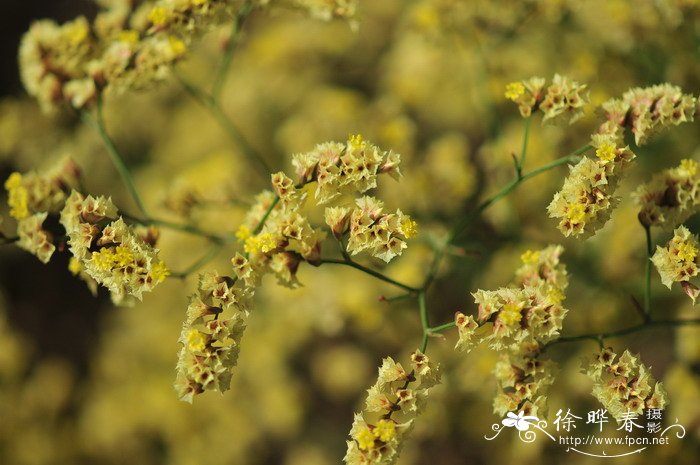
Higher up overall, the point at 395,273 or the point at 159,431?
the point at 395,273

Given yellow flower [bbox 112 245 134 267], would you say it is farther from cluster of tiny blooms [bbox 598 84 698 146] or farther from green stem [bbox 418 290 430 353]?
cluster of tiny blooms [bbox 598 84 698 146]

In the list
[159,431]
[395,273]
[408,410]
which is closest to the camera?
[408,410]

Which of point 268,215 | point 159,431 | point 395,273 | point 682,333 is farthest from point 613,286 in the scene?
point 159,431

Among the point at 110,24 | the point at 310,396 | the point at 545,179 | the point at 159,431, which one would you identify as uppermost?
the point at 110,24

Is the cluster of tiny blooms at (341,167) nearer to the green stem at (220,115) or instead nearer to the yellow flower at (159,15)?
the green stem at (220,115)

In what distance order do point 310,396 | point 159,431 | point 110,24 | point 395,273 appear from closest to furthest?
point 110,24
point 395,273
point 159,431
point 310,396

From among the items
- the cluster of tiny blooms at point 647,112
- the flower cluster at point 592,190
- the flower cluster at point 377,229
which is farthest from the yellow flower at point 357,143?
the cluster of tiny blooms at point 647,112

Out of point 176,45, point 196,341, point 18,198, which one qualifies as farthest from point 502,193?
point 18,198

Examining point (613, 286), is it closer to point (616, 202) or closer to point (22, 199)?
point (616, 202)
